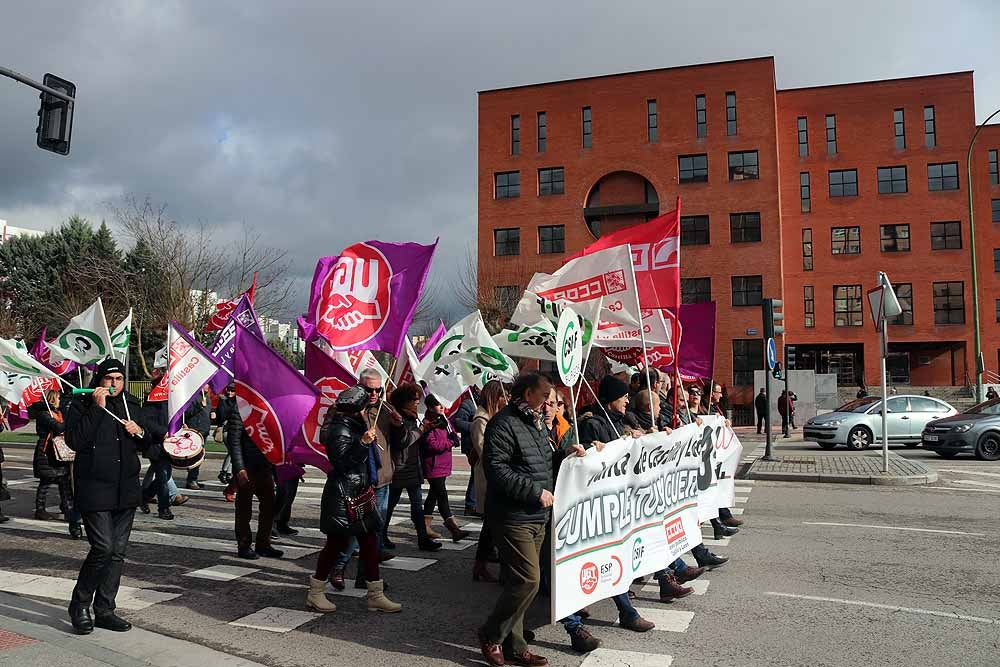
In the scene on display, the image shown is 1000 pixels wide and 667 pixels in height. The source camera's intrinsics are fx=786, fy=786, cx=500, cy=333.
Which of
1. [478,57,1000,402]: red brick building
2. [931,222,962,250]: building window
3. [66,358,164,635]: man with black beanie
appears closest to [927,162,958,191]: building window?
[478,57,1000,402]: red brick building

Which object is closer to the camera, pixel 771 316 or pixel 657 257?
pixel 657 257

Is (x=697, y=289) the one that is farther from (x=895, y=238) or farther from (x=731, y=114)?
(x=895, y=238)

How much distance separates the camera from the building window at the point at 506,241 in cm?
4625

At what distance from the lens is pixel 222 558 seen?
320 inches

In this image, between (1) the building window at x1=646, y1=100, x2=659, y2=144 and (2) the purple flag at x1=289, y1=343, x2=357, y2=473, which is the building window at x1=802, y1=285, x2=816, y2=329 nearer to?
(1) the building window at x1=646, y1=100, x2=659, y2=144

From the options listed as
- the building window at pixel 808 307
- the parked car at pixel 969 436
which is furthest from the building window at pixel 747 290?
the parked car at pixel 969 436

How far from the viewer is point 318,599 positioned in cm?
623

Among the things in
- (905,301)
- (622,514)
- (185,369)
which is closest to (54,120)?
(185,369)

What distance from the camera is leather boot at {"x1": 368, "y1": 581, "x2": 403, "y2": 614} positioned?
6.18 metres

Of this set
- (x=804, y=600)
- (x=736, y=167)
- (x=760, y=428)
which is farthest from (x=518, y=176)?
(x=804, y=600)

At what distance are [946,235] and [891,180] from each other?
433 centimetres

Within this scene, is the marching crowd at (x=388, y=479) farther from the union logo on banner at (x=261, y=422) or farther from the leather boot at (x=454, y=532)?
the union logo on banner at (x=261, y=422)

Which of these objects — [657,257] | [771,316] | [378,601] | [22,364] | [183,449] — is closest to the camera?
[378,601]

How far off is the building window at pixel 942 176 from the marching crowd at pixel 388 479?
43296mm
